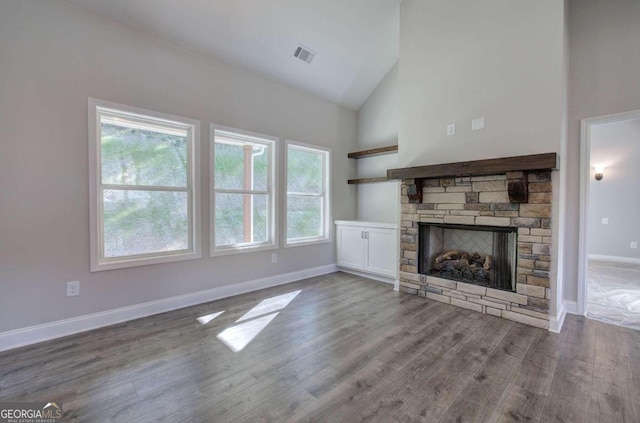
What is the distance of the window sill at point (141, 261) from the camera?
2750mm

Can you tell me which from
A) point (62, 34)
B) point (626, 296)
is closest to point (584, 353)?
point (626, 296)

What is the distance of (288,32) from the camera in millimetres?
3525

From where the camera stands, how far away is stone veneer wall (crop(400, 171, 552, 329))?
9.22 ft

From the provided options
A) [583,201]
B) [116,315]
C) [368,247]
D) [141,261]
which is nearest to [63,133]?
[141,261]

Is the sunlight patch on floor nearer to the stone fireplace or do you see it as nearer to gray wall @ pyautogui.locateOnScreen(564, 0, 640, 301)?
the stone fireplace

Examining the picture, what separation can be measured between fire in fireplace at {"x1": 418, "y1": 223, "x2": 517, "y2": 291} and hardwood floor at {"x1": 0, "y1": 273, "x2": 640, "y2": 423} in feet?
1.72

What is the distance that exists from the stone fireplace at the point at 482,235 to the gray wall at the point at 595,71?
725 mm

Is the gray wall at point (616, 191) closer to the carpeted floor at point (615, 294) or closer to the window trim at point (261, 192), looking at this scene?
the carpeted floor at point (615, 294)

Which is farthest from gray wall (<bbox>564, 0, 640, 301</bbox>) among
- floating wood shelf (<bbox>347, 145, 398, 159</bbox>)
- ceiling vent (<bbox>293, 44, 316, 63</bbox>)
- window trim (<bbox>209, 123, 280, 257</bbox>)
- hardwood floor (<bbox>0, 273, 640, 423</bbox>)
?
window trim (<bbox>209, 123, 280, 257</bbox>)

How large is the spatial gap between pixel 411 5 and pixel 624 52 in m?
2.35

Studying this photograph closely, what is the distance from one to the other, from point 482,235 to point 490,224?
18.3 inches

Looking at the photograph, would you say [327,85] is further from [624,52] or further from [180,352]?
[180,352]

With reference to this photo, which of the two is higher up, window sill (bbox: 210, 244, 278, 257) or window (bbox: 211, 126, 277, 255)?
window (bbox: 211, 126, 277, 255)

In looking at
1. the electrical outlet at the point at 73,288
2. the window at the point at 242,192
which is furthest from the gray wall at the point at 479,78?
the electrical outlet at the point at 73,288
